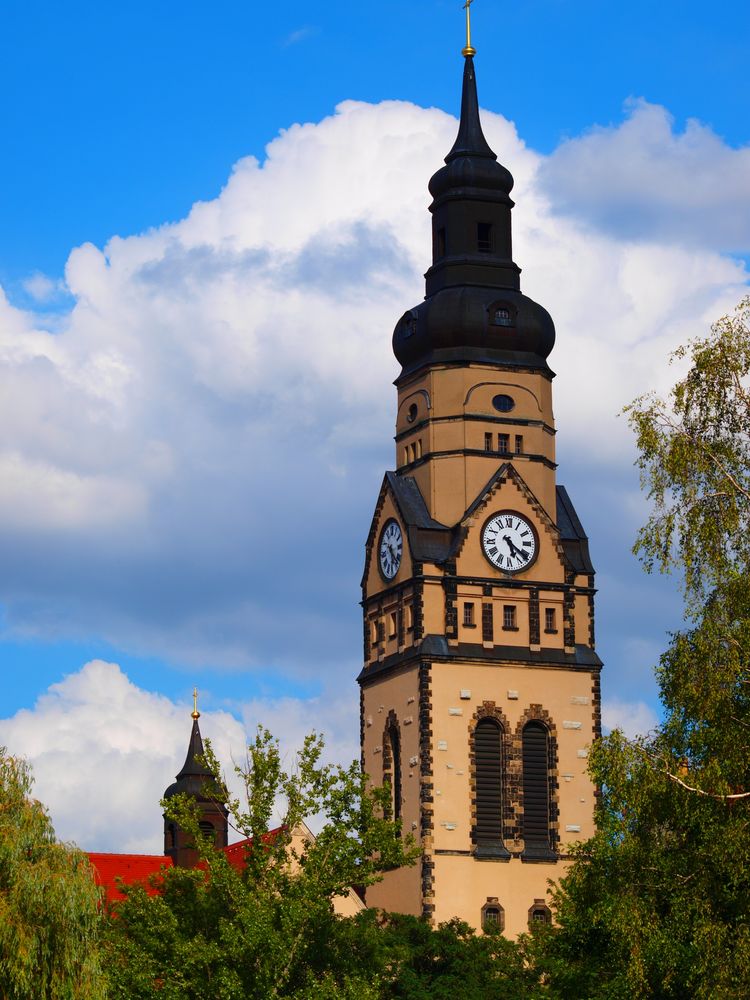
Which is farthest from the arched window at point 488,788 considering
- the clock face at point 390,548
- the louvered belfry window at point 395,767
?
the clock face at point 390,548

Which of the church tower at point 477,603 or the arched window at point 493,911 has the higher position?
the church tower at point 477,603

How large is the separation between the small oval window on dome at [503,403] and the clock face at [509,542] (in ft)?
14.3

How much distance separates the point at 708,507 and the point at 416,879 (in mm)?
38268

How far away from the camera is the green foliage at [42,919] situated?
5381cm

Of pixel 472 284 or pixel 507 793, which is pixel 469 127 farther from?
pixel 507 793

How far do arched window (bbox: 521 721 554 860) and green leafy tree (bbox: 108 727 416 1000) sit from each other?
78.8 feet

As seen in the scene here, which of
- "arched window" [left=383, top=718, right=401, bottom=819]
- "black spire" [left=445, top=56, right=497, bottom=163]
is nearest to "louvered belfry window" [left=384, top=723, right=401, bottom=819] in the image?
"arched window" [left=383, top=718, right=401, bottom=819]

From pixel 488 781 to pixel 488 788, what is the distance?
0.27m

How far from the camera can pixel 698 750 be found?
50.5 meters

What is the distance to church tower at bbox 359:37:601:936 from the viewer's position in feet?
288

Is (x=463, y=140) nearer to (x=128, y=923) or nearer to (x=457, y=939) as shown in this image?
(x=457, y=939)

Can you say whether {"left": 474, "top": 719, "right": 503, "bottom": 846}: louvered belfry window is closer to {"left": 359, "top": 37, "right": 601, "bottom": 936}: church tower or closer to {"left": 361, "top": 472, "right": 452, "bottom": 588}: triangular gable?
{"left": 359, "top": 37, "right": 601, "bottom": 936}: church tower

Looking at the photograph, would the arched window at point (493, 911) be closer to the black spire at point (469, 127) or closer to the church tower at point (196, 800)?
the church tower at point (196, 800)

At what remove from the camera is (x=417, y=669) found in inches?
3511
